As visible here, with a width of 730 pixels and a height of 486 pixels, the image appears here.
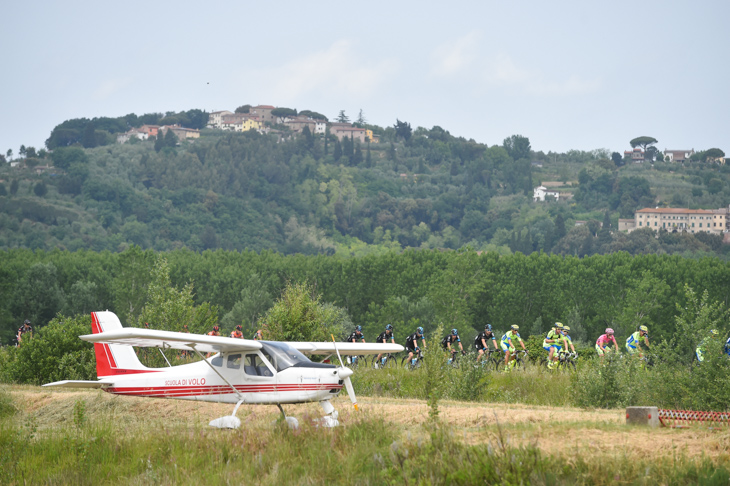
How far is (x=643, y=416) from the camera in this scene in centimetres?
1236

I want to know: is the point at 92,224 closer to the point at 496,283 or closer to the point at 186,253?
the point at 186,253

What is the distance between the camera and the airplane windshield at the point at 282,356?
15352mm

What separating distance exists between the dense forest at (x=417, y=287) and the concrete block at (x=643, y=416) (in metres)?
49.7

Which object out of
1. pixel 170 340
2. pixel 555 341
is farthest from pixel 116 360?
pixel 555 341

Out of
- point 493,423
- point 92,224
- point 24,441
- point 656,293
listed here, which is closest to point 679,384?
point 493,423

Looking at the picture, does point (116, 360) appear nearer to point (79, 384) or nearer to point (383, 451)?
point (79, 384)

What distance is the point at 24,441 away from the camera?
47.7ft

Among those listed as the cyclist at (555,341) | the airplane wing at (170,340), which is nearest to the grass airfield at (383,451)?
the airplane wing at (170,340)

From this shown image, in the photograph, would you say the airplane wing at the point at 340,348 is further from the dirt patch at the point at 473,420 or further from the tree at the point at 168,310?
the tree at the point at 168,310

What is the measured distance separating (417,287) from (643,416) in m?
66.2

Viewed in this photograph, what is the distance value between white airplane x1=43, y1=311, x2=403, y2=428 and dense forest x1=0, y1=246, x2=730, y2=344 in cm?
4222

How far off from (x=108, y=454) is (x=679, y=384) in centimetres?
1102

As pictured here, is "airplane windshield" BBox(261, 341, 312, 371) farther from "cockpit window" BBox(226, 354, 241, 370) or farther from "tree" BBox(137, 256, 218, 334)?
"tree" BBox(137, 256, 218, 334)

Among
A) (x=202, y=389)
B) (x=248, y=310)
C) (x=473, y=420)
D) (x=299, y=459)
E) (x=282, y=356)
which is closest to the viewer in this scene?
(x=299, y=459)
